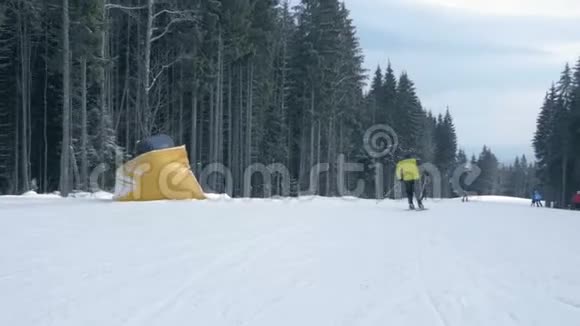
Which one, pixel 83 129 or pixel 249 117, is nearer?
pixel 83 129

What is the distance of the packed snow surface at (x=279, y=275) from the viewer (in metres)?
4.50

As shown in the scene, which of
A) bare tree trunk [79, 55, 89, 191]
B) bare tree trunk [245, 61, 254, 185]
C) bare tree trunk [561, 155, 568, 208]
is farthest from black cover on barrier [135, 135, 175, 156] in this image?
bare tree trunk [561, 155, 568, 208]

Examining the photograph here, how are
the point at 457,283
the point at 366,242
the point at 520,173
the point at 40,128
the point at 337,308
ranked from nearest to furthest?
the point at 337,308 < the point at 457,283 < the point at 366,242 < the point at 40,128 < the point at 520,173

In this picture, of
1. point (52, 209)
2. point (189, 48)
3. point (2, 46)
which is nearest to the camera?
point (52, 209)

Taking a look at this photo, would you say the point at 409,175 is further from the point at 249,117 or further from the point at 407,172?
the point at 249,117

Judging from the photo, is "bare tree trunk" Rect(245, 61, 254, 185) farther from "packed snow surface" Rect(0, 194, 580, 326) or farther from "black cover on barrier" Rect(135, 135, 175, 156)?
"packed snow surface" Rect(0, 194, 580, 326)

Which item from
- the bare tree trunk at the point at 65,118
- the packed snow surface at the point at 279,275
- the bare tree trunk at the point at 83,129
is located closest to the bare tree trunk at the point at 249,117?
the bare tree trunk at the point at 83,129

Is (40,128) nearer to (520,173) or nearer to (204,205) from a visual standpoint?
(204,205)

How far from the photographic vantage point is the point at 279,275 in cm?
589

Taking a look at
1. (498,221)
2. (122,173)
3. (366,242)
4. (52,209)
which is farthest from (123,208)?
(498,221)

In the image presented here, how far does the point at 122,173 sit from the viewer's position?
55.5 ft

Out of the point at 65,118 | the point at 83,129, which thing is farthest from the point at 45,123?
the point at 65,118

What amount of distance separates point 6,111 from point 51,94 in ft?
10.3

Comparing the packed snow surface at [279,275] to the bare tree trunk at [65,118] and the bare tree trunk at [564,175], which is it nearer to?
the bare tree trunk at [65,118]
